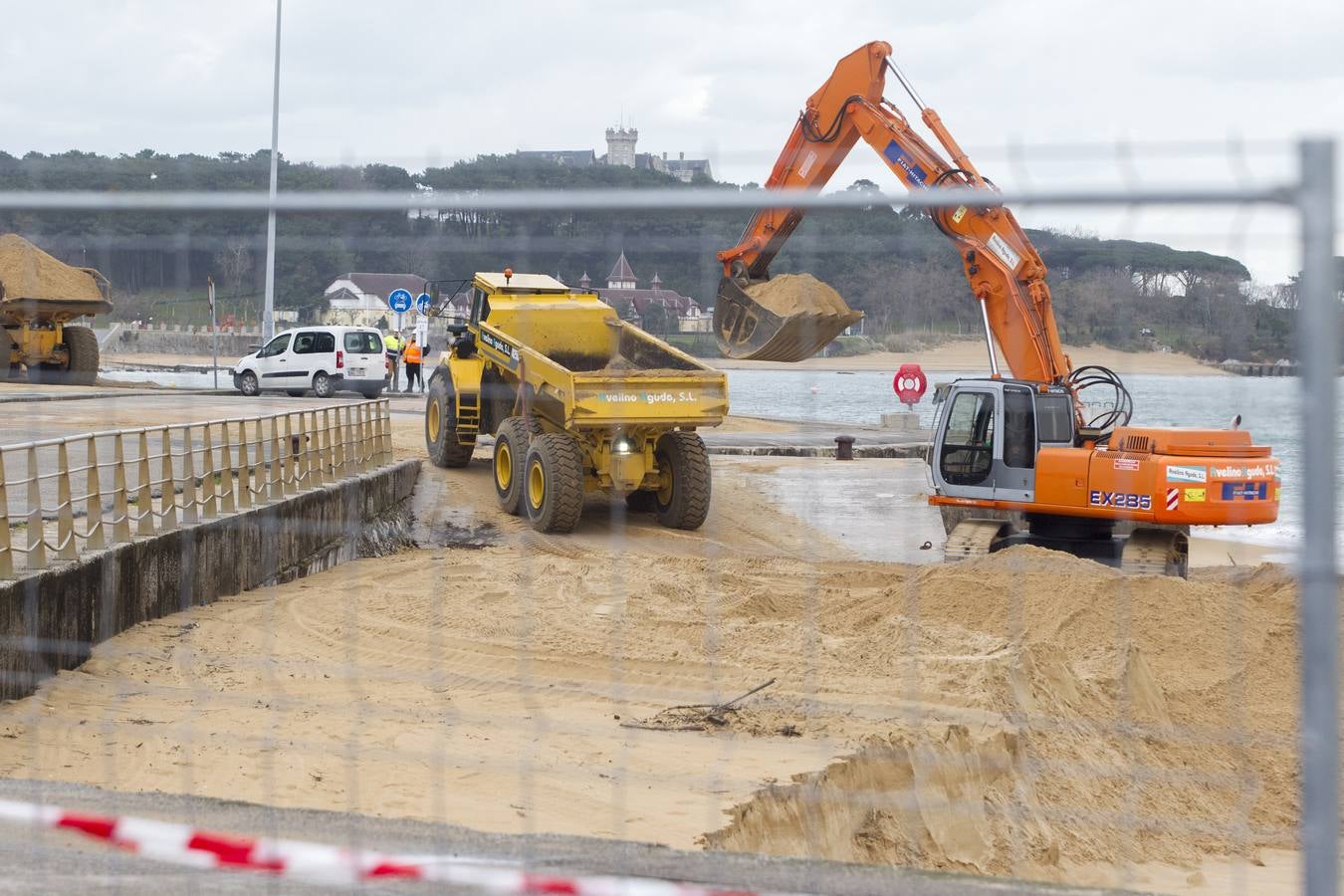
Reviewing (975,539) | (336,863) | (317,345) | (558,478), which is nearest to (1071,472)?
(975,539)

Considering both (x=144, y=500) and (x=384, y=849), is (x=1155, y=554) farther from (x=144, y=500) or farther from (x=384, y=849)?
(x=384, y=849)

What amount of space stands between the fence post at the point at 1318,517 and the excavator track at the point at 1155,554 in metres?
9.71

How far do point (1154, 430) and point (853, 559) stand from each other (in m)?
3.90

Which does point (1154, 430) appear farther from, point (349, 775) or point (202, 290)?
point (202, 290)

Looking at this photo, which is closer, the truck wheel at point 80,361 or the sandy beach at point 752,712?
the sandy beach at point 752,712

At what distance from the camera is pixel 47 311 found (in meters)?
6.89

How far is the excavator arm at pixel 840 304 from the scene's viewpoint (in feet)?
14.3

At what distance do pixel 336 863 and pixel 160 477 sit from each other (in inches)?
365

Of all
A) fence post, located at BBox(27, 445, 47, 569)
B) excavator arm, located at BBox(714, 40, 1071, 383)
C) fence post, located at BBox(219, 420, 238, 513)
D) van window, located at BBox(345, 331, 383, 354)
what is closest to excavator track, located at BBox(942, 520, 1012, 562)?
excavator arm, located at BBox(714, 40, 1071, 383)

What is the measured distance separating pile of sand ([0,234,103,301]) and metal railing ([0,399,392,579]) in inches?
65.3

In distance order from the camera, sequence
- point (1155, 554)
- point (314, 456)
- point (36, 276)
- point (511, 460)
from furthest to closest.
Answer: point (511, 460) < point (314, 456) < point (1155, 554) < point (36, 276)

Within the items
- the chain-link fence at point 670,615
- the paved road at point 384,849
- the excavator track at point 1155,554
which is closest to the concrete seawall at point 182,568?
the chain-link fence at point 670,615

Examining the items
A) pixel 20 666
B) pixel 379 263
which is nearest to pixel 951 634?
pixel 20 666

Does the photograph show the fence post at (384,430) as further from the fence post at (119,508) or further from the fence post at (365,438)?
the fence post at (119,508)
